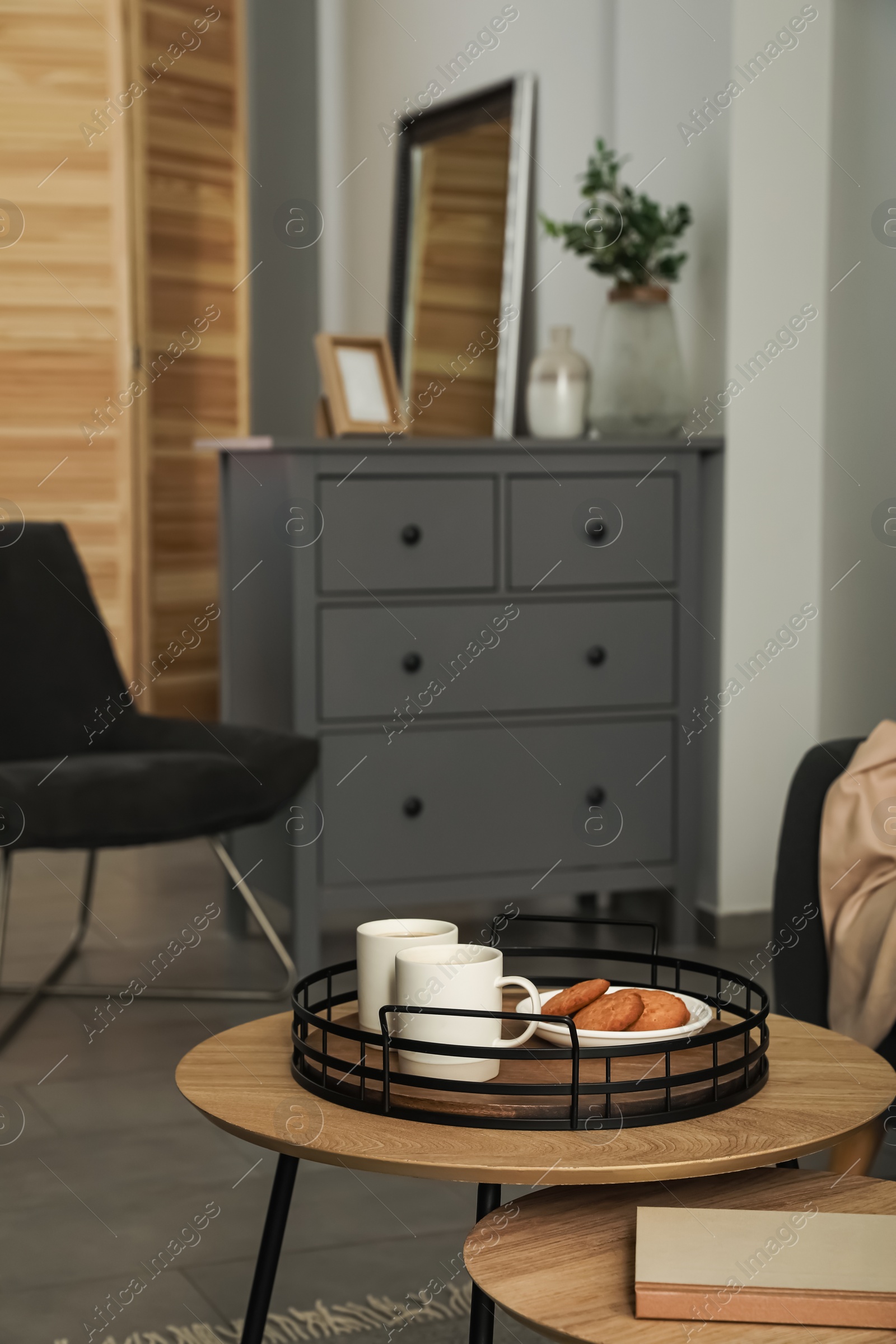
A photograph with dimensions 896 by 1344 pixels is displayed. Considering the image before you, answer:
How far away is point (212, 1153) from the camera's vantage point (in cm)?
200

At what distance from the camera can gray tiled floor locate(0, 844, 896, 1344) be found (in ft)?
5.03

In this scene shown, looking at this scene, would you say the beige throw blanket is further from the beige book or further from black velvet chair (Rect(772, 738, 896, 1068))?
the beige book

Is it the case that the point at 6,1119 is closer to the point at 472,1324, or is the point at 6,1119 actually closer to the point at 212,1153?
the point at 212,1153

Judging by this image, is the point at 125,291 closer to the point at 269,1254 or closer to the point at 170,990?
the point at 170,990

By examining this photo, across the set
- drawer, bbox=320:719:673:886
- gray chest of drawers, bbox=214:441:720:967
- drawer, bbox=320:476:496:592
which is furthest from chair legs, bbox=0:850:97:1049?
drawer, bbox=320:476:496:592

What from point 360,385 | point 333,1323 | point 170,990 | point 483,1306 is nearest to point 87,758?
point 170,990

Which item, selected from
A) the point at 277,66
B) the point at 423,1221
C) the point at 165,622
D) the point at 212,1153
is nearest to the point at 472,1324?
the point at 423,1221

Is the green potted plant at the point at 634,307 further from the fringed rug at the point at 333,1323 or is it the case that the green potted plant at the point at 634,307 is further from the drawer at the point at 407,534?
the fringed rug at the point at 333,1323

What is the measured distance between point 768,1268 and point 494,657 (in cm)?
212

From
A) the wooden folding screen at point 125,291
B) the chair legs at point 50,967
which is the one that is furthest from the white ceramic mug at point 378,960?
the wooden folding screen at point 125,291

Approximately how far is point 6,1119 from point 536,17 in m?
2.74

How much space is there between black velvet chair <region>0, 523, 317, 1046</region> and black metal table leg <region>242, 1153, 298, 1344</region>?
134 cm

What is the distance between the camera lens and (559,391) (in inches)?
124

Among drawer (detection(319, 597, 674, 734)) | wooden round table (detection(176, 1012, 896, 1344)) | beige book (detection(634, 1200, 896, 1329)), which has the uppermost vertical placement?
drawer (detection(319, 597, 674, 734))
